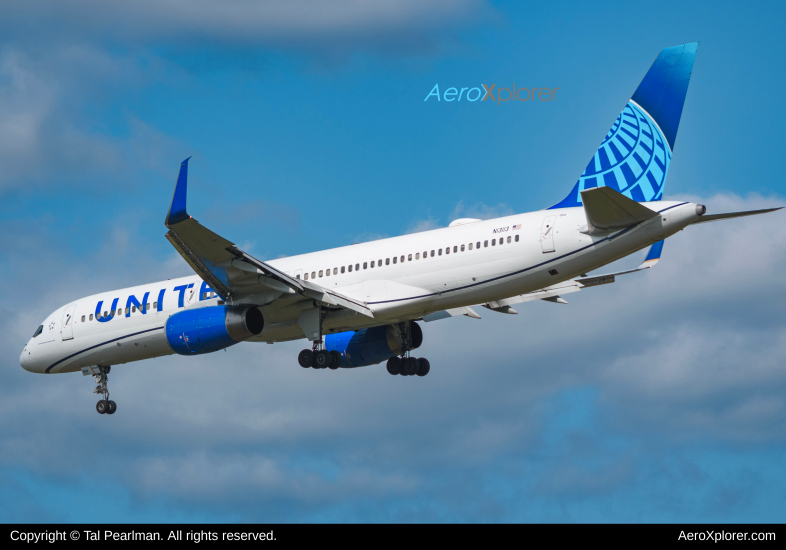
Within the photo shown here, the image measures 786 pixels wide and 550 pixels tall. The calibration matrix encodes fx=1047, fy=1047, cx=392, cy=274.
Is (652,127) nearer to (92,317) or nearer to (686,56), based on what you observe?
(686,56)

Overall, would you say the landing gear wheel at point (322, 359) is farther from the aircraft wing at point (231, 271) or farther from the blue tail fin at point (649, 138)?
the blue tail fin at point (649, 138)

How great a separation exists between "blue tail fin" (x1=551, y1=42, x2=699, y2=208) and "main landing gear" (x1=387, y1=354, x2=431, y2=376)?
9.32 metres

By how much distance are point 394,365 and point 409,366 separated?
659mm

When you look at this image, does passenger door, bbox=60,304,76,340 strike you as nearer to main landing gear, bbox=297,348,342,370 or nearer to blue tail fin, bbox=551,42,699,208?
main landing gear, bbox=297,348,342,370

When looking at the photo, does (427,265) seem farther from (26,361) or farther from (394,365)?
(26,361)

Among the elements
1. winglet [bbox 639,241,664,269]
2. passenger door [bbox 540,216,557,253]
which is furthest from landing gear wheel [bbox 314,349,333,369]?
winglet [bbox 639,241,664,269]

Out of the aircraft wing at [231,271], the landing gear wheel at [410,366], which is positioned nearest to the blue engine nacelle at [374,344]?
the landing gear wheel at [410,366]

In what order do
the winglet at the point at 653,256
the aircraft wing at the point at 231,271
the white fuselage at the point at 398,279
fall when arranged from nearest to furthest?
the white fuselage at the point at 398,279, the aircraft wing at the point at 231,271, the winglet at the point at 653,256

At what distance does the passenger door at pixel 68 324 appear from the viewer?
3975 cm

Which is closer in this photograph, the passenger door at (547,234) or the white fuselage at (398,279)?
the white fuselage at (398,279)

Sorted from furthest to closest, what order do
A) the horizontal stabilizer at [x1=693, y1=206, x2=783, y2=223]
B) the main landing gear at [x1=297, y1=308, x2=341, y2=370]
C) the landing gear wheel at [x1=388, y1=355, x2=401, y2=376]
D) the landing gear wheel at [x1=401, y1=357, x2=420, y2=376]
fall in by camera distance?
the landing gear wheel at [x1=388, y1=355, x2=401, y2=376] < the landing gear wheel at [x1=401, y1=357, x2=420, y2=376] < the main landing gear at [x1=297, y1=308, x2=341, y2=370] < the horizontal stabilizer at [x1=693, y1=206, x2=783, y2=223]

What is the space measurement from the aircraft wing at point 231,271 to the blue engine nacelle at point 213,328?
1.97 ft

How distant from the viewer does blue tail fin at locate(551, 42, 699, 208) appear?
3316 centimetres

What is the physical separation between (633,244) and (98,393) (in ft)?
71.2
